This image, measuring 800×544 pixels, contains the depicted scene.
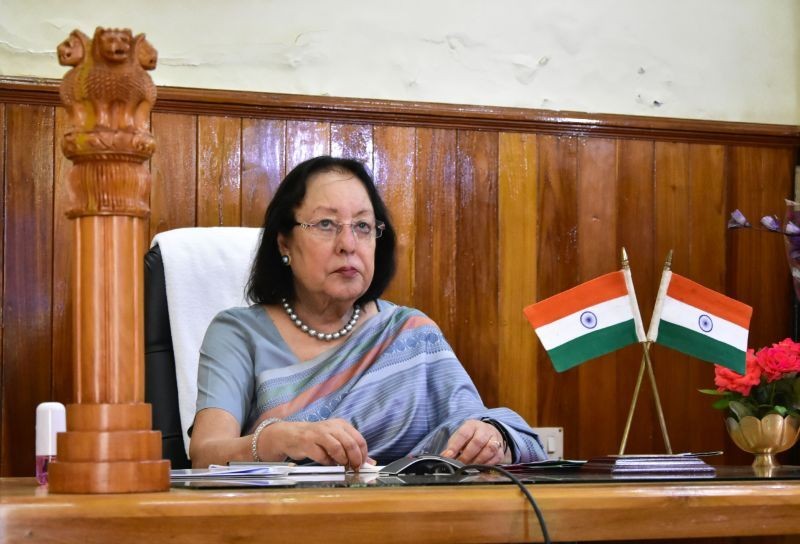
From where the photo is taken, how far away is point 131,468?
1.02 metres

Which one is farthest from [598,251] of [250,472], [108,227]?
[108,227]

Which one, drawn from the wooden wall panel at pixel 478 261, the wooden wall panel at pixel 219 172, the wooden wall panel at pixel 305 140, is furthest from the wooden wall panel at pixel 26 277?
the wooden wall panel at pixel 478 261

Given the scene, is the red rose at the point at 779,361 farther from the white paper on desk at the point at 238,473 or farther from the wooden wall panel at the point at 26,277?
the wooden wall panel at the point at 26,277

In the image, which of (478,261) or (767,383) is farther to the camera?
(478,261)

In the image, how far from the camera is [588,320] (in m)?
1.45

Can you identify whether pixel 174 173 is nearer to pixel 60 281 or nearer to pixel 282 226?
pixel 60 281

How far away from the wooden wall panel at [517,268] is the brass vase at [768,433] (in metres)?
0.87

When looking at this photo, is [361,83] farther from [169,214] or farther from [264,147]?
[169,214]

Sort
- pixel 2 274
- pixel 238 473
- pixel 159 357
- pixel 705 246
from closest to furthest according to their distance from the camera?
pixel 238 473, pixel 159 357, pixel 2 274, pixel 705 246

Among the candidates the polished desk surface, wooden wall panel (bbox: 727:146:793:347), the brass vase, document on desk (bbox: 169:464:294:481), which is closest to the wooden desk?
the polished desk surface

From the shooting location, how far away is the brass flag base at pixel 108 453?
3.33ft

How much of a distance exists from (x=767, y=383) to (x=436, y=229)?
0.98 metres

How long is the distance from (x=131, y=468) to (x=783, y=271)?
92.9 inches

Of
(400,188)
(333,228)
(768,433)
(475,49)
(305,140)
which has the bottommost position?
(768,433)
